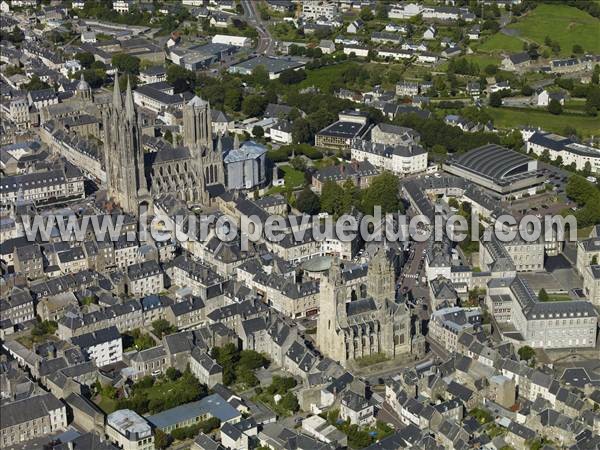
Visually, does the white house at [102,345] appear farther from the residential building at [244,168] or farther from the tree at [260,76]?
the tree at [260,76]

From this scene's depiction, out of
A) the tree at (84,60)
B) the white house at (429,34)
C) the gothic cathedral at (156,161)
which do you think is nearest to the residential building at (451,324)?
the gothic cathedral at (156,161)

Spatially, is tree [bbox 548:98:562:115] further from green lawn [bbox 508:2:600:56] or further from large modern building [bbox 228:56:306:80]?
large modern building [bbox 228:56:306:80]

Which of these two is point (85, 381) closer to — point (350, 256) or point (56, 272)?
point (56, 272)

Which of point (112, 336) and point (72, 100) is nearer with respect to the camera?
point (112, 336)

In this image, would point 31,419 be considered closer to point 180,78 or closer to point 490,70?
point 180,78

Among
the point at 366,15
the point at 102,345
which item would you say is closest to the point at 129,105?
the point at 102,345

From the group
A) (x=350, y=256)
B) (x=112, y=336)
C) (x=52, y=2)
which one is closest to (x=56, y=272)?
(x=112, y=336)
